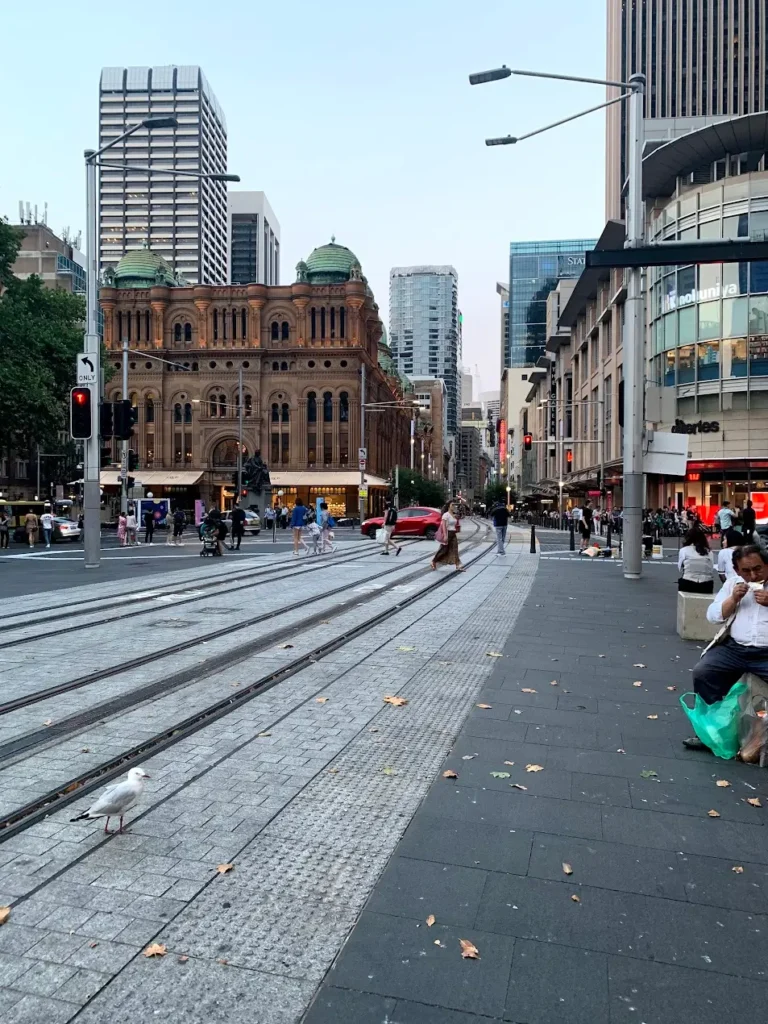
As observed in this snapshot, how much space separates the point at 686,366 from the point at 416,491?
45.1 metres

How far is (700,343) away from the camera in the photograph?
4325 centimetres

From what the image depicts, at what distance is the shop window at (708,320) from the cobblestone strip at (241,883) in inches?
1664

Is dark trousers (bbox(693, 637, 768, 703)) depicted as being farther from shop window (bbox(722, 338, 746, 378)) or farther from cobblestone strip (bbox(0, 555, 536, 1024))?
shop window (bbox(722, 338, 746, 378))

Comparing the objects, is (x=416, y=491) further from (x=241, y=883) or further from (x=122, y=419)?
(x=241, y=883)

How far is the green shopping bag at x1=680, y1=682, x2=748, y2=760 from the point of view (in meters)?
5.04

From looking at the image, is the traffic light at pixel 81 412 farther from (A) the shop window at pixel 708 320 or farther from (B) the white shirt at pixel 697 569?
(A) the shop window at pixel 708 320

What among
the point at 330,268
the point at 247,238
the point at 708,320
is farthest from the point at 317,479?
the point at 247,238

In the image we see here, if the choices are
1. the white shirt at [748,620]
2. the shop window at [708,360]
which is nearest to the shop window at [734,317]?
the shop window at [708,360]

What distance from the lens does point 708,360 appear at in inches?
1693

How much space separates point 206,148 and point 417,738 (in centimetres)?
17592

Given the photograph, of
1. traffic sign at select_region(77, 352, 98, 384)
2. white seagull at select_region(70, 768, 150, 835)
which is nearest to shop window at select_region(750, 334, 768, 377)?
traffic sign at select_region(77, 352, 98, 384)

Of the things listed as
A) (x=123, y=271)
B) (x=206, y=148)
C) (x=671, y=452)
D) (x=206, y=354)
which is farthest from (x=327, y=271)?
(x=206, y=148)

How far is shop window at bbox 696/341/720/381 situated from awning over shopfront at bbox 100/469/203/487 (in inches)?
1751

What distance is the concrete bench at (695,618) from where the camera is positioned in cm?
921
